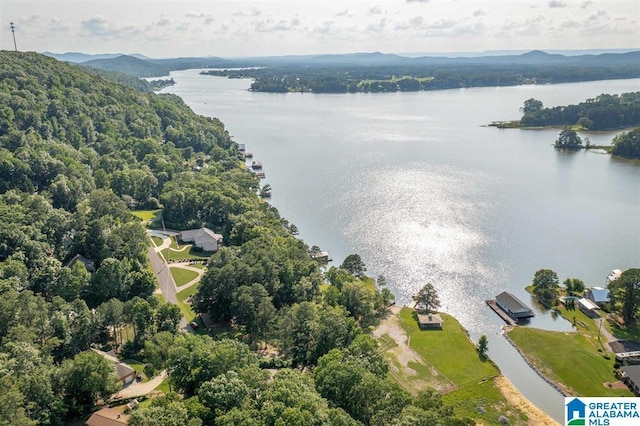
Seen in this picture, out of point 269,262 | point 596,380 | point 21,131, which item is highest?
point 21,131

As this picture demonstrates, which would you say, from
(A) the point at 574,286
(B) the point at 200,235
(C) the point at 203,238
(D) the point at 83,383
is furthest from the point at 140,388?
(A) the point at 574,286

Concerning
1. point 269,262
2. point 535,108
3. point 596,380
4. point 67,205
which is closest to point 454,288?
point 596,380

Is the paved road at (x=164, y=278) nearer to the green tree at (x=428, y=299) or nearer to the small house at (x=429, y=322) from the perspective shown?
the small house at (x=429, y=322)

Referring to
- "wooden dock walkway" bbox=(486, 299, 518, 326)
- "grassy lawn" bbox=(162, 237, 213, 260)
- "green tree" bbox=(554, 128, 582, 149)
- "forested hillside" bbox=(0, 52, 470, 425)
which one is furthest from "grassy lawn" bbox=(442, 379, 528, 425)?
"green tree" bbox=(554, 128, 582, 149)

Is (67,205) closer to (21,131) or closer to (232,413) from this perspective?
(21,131)

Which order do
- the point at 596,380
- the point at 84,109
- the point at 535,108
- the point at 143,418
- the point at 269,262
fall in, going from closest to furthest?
the point at 143,418
the point at 596,380
the point at 269,262
the point at 84,109
the point at 535,108

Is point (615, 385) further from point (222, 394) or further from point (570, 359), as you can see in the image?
point (222, 394)

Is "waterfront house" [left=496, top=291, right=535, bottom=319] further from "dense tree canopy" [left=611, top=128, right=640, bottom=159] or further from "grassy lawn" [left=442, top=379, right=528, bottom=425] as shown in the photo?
"dense tree canopy" [left=611, top=128, right=640, bottom=159]
